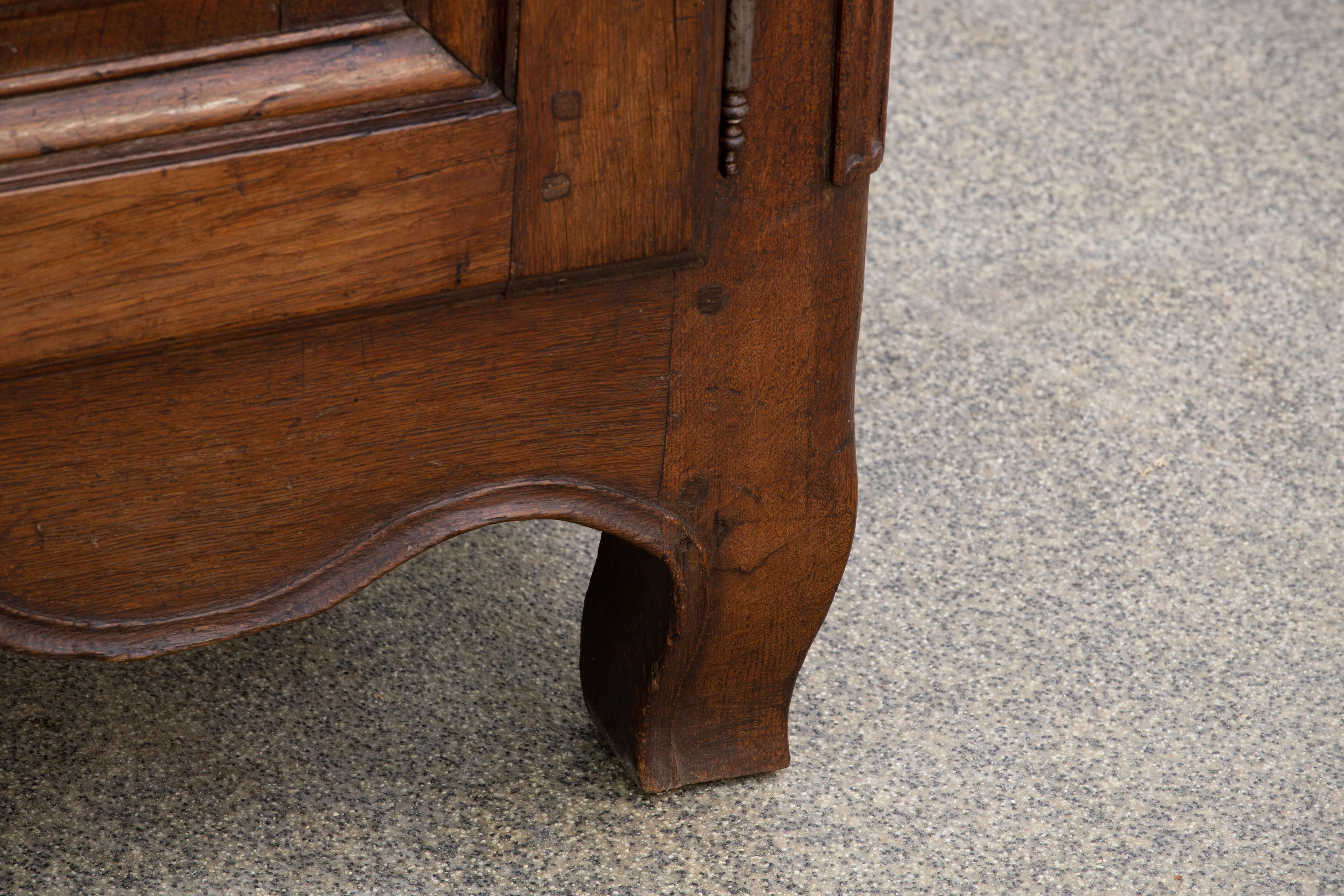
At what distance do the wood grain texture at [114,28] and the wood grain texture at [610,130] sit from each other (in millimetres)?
158

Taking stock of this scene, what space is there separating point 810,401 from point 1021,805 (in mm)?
432

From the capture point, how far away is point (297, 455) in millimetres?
955

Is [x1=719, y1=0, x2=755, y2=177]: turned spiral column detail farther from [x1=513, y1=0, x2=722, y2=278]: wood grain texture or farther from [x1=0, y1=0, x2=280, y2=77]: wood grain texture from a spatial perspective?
[x1=0, y1=0, x2=280, y2=77]: wood grain texture

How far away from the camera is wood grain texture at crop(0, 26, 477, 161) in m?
0.79

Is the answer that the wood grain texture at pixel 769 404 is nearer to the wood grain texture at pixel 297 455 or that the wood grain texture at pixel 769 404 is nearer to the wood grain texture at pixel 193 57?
the wood grain texture at pixel 297 455

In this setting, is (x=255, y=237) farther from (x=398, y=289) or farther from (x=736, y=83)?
(x=736, y=83)

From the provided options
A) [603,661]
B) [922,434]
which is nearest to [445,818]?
[603,661]

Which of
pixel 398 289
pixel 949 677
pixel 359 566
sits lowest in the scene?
pixel 949 677

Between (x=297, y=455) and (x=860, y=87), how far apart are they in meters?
0.44

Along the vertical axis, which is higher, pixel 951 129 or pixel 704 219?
pixel 704 219

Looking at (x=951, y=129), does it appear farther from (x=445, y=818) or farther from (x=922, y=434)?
(x=445, y=818)

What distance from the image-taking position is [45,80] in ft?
2.59

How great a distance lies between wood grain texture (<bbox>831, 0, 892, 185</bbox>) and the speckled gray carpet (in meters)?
0.57

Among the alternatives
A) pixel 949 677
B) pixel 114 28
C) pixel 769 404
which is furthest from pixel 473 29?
pixel 949 677
